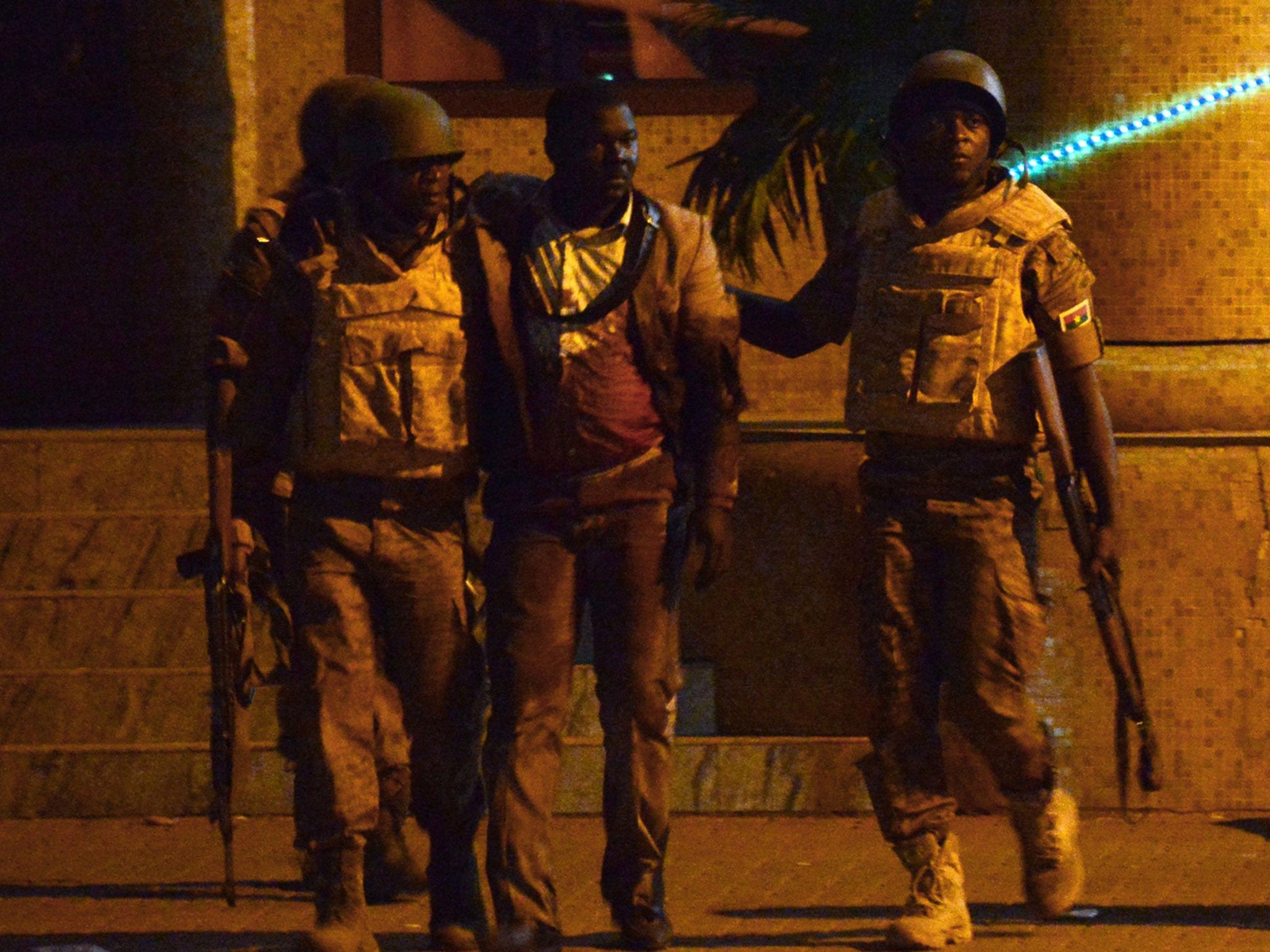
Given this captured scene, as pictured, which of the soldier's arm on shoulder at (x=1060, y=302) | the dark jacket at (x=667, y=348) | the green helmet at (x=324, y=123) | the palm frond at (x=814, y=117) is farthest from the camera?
the palm frond at (x=814, y=117)

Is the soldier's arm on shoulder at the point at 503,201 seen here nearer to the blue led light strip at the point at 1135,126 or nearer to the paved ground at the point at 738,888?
the paved ground at the point at 738,888

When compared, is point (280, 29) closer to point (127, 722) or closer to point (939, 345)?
point (127, 722)

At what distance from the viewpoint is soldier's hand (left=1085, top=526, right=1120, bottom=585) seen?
5.56m

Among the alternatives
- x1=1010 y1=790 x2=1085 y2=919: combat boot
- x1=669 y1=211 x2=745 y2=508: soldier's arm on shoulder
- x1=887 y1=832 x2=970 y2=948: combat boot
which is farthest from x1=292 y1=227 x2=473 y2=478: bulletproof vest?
x1=1010 y1=790 x2=1085 y2=919: combat boot

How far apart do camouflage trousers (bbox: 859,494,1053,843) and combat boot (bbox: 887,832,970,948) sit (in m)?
0.05

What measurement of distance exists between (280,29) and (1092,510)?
652cm

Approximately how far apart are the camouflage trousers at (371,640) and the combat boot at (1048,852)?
130 cm

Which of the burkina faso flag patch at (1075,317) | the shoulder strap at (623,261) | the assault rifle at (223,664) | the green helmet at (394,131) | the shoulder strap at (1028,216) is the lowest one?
the assault rifle at (223,664)

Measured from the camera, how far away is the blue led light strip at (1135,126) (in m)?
7.11

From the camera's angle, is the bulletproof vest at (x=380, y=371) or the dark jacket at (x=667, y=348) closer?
the bulletproof vest at (x=380, y=371)

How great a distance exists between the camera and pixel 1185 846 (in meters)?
6.59

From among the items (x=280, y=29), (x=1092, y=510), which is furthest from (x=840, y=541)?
(x=280, y=29)

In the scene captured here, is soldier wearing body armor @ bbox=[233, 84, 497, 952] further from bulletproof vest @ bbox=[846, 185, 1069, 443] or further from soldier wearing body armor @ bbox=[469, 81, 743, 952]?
bulletproof vest @ bbox=[846, 185, 1069, 443]

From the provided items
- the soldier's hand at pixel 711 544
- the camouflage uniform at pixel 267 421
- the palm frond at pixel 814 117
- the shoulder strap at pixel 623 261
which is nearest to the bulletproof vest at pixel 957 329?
the soldier's hand at pixel 711 544
